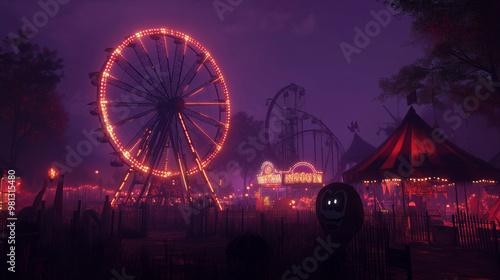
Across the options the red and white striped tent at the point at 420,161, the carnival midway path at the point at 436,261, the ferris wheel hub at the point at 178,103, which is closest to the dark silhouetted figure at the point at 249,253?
the carnival midway path at the point at 436,261

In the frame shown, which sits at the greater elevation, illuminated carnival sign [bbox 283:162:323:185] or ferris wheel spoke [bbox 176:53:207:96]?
ferris wheel spoke [bbox 176:53:207:96]

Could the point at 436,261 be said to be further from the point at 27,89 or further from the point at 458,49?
the point at 27,89

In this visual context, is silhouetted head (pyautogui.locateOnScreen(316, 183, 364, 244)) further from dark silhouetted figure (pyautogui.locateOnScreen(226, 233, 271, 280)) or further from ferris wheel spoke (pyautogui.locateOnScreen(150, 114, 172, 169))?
ferris wheel spoke (pyautogui.locateOnScreen(150, 114, 172, 169))

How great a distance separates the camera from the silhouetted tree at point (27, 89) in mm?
28766

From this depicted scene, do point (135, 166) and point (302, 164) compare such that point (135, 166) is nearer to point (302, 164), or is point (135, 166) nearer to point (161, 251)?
point (161, 251)

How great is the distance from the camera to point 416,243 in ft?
46.9

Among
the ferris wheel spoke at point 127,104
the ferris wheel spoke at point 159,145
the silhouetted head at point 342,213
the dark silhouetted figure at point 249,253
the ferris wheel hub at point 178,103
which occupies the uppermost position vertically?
the ferris wheel hub at point 178,103

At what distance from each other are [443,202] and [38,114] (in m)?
57.0

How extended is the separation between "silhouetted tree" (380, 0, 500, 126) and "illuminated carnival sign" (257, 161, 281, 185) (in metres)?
22.5

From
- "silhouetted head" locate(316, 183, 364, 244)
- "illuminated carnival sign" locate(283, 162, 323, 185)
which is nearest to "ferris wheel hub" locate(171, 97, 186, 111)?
"illuminated carnival sign" locate(283, 162, 323, 185)

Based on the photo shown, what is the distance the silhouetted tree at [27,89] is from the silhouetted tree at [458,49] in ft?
96.6

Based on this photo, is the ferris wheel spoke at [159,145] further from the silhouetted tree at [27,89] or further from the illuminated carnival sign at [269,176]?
the illuminated carnival sign at [269,176]

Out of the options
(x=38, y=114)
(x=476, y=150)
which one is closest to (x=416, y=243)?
(x=38, y=114)

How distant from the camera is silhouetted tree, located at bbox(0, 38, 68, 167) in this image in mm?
28766
